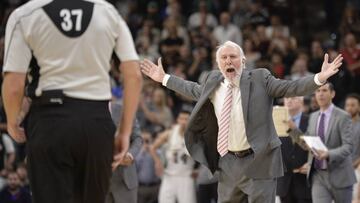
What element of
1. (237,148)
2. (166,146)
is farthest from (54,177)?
(166,146)

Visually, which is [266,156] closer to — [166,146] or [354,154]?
[354,154]

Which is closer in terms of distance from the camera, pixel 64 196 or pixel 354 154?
pixel 64 196

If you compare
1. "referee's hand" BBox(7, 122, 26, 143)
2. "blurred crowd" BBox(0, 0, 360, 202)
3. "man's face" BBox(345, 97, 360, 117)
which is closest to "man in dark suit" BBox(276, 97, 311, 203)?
"man's face" BBox(345, 97, 360, 117)

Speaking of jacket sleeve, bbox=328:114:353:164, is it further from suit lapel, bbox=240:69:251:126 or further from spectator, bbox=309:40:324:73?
spectator, bbox=309:40:324:73

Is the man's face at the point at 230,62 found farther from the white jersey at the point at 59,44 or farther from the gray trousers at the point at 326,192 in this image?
the white jersey at the point at 59,44

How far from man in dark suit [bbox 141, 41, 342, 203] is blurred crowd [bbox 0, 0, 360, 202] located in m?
4.80

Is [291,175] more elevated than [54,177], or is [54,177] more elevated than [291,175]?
[54,177]

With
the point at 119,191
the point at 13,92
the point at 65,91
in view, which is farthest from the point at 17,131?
the point at 119,191

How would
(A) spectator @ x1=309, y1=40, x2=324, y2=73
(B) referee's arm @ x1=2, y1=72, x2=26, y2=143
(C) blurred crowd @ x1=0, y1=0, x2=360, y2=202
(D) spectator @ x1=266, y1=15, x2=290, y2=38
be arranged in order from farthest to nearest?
(D) spectator @ x1=266, y1=15, x2=290, y2=38, (A) spectator @ x1=309, y1=40, x2=324, y2=73, (C) blurred crowd @ x1=0, y1=0, x2=360, y2=202, (B) referee's arm @ x1=2, y1=72, x2=26, y2=143

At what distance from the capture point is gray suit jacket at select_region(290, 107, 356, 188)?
10031 millimetres

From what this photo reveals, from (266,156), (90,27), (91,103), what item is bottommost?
(266,156)

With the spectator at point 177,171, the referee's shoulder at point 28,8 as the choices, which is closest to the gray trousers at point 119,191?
the spectator at point 177,171

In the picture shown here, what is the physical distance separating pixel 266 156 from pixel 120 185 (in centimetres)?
179

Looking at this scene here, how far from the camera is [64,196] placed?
186 inches
